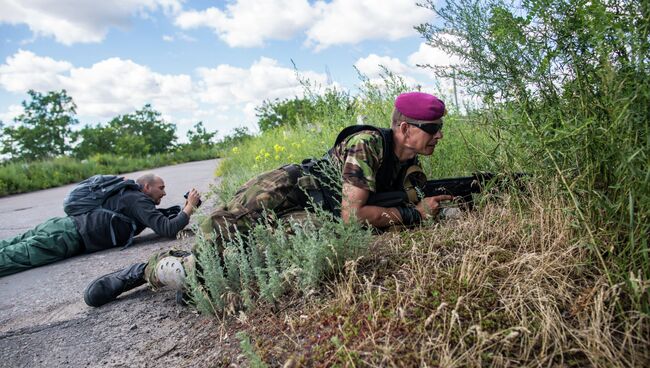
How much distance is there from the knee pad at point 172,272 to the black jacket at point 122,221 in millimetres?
1956

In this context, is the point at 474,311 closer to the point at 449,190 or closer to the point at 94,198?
the point at 449,190

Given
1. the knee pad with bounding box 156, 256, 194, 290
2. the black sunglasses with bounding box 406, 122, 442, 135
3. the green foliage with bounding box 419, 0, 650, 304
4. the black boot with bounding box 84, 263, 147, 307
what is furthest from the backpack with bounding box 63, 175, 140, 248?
the green foliage with bounding box 419, 0, 650, 304

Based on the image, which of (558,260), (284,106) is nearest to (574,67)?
(558,260)

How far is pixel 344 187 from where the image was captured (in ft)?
11.0

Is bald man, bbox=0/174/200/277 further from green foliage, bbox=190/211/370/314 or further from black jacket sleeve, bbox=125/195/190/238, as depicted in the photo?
green foliage, bbox=190/211/370/314

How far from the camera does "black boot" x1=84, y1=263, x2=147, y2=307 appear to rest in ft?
11.4

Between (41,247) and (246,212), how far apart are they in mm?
3004

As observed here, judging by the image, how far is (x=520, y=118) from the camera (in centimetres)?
237

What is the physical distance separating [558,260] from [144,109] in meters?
45.8

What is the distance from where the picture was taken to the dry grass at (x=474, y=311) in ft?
5.71

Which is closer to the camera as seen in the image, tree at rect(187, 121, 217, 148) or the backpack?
the backpack

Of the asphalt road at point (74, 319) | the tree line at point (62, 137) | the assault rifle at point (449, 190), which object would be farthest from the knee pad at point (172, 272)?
the tree line at point (62, 137)

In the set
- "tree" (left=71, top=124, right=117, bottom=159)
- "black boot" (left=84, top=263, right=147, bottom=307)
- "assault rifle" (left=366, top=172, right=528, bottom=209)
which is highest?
"tree" (left=71, top=124, right=117, bottom=159)

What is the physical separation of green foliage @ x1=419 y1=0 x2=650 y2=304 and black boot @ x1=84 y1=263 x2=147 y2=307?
289cm
